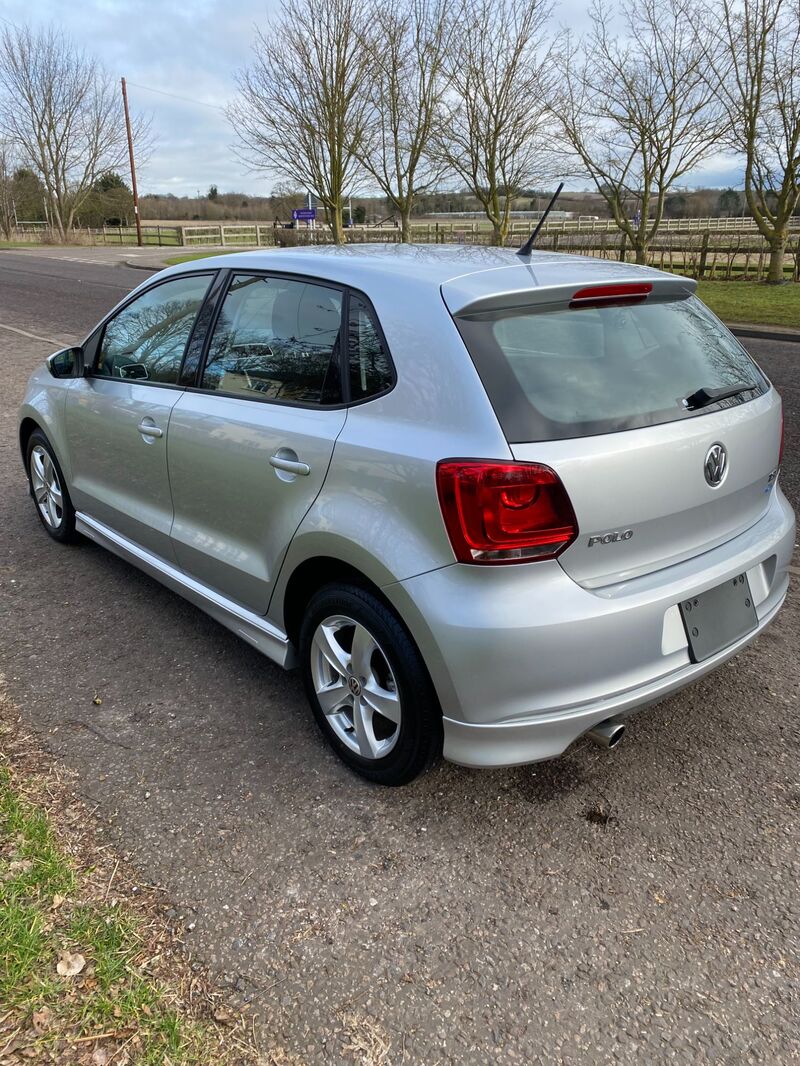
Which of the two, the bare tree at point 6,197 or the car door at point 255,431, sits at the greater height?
the bare tree at point 6,197

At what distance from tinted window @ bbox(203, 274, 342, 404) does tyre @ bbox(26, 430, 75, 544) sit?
5.77 ft

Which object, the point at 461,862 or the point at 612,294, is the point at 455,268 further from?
the point at 461,862

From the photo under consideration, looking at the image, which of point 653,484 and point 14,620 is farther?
point 14,620

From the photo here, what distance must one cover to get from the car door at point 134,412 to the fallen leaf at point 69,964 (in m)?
1.82


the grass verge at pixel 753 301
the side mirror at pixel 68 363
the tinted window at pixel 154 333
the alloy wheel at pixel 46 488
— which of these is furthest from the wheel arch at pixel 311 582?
the grass verge at pixel 753 301

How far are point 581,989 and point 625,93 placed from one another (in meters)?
23.1

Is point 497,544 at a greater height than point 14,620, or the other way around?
point 497,544

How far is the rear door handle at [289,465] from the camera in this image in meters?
2.65

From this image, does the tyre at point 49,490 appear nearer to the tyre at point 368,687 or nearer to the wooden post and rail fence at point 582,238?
the tyre at point 368,687

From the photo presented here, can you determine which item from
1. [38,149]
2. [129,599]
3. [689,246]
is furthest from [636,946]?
[38,149]

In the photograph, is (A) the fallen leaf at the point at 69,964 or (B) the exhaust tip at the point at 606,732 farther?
(B) the exhaust tip at the point at 606,732

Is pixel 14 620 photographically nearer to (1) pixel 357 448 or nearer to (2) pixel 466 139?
(1) pixel 357 448

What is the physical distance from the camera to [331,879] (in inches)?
92.2

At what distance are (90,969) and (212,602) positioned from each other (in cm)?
154
